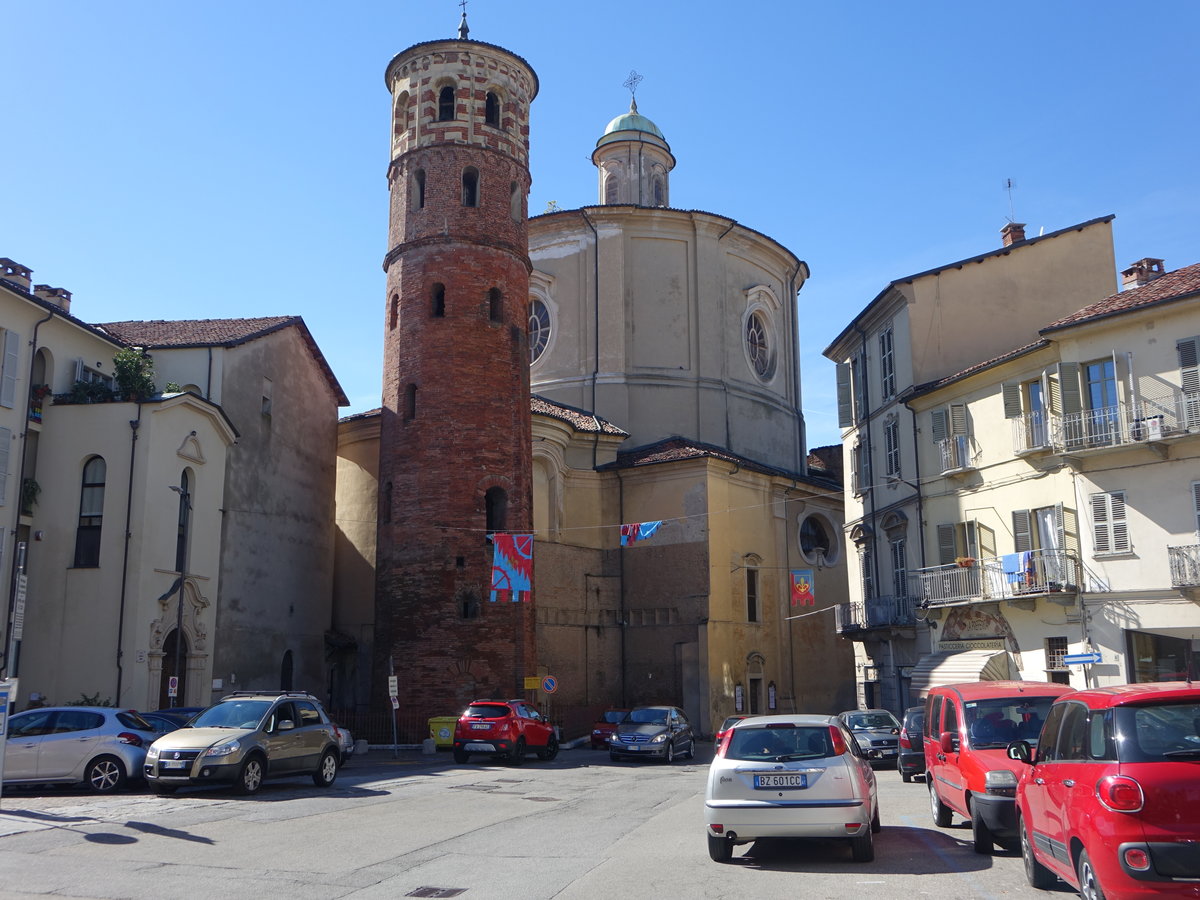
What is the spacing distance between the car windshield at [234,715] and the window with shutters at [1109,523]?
17.7 meters

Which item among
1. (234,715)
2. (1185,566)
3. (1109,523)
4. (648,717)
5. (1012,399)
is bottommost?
(648,717)

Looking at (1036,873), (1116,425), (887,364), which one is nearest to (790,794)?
(1036,873)

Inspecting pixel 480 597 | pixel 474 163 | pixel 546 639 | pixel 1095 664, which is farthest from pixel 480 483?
pixel 1095 664

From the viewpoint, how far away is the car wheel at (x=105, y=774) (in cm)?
1764

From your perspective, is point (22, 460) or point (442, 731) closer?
point (22, 460)

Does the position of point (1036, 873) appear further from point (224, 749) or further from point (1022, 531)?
point (1022, 531)

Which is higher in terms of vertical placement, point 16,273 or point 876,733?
point 16,273

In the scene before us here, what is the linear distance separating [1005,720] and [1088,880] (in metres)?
4.91

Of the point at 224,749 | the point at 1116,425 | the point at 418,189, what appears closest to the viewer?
the point at 224,749

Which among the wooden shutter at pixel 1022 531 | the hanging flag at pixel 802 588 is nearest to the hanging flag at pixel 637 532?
the hanging flag at pixel 802 588

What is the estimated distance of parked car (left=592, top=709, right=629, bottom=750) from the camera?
34.4m

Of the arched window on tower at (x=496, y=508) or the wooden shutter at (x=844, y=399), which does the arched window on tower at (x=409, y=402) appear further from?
the wooden shutter at (x=844, y=399)

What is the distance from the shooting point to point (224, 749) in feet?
55.1

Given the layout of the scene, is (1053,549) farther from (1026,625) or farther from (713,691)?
(713,691)
